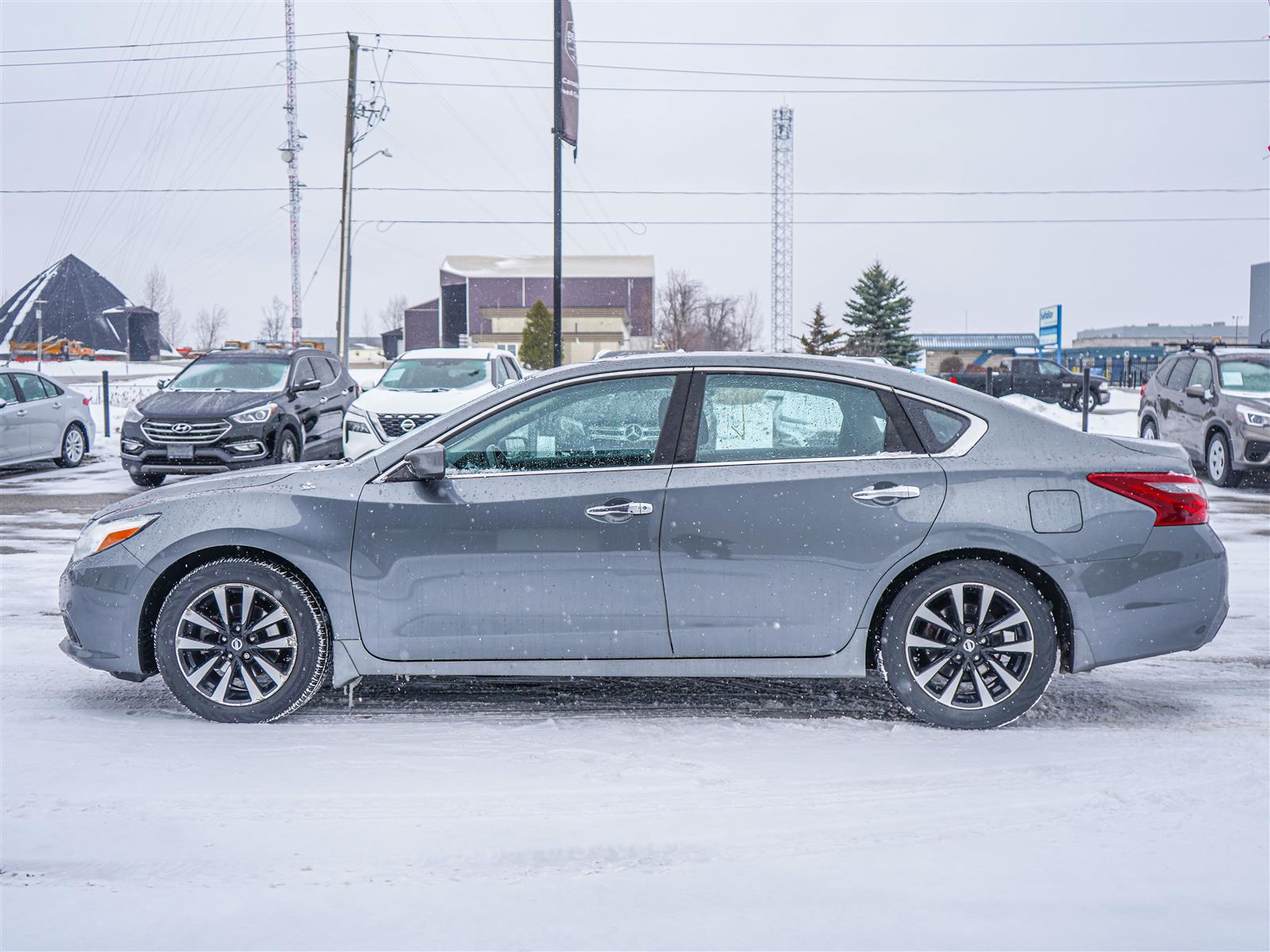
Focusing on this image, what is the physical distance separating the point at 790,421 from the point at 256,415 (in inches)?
424

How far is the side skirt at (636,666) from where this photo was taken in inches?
190

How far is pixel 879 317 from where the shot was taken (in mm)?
66250

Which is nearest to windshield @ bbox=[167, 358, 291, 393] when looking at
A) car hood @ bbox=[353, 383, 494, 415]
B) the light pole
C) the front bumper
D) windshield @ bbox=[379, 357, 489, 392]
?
car hood @ bbox=[353, 383, 494, 415]

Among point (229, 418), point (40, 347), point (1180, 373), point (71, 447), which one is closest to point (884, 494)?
point (229, 418)

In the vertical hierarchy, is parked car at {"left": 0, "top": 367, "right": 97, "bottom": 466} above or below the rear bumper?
above

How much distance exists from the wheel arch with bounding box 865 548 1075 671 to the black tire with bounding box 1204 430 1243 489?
37.2 ft

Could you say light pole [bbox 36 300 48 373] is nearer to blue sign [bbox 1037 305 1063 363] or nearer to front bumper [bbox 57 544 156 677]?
blue sign [bbox 1037 305 1063 363]

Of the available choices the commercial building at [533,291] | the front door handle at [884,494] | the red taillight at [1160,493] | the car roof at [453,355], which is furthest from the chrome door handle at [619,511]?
the commercial building at [533,291]

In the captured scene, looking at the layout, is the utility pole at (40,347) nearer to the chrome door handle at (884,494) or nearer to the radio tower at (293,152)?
the radio tower at (293,152)

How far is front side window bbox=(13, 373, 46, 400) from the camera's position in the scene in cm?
1662

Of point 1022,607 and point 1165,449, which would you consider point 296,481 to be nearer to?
point 1022,607

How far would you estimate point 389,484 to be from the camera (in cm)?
493

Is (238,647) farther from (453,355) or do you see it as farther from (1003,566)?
(453,355)

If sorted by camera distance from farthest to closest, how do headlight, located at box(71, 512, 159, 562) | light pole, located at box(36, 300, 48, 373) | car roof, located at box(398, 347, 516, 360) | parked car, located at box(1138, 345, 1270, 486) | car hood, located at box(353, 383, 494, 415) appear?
1. light pole, located at box(36, 300, 48, 373)
2. car roof, located at box(398, 347, 516, 360)
3. car hood, located at box(353, 383, 494, 415)
4. parked car, located at box(1138, 345, 1270, 486)
5. headlight, located at box(71, 512, 159, 562)
